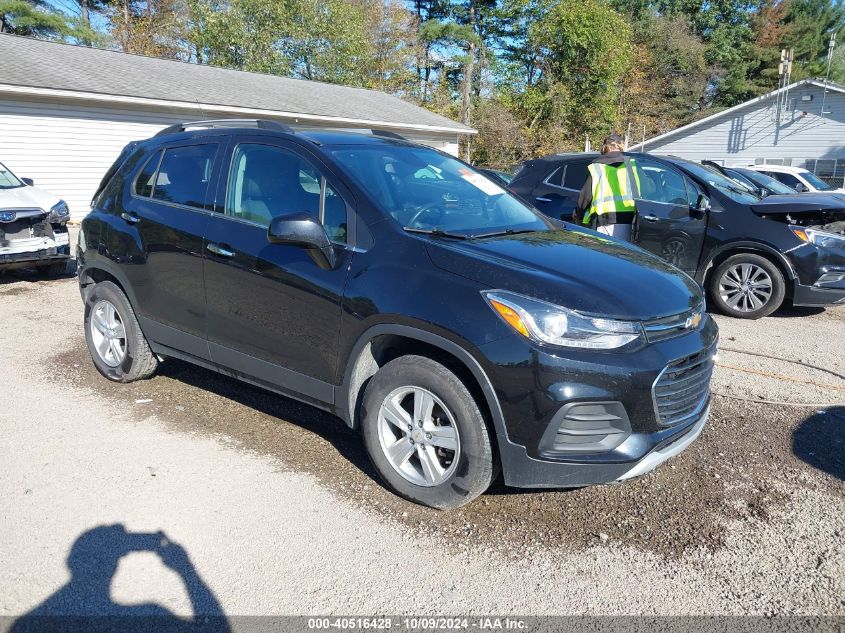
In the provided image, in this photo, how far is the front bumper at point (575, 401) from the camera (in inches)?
118

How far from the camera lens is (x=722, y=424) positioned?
4.49 metres

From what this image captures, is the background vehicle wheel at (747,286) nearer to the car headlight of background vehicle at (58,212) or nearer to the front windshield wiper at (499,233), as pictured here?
the front windshield wiper at (499,233)

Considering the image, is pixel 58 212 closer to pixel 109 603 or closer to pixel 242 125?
pixel 242 125

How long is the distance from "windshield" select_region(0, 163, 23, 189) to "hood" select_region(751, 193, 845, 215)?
9.55 meters

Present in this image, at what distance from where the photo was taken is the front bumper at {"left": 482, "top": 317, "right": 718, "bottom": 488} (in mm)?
2986

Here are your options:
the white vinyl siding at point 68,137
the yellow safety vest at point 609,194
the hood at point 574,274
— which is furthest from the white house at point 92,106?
the hood at point 574,274

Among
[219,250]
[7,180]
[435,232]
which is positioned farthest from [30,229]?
[435,232]

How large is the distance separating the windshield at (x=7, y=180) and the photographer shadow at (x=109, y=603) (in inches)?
316

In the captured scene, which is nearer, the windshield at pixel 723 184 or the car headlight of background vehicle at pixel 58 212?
the windshield at pixel 723 184

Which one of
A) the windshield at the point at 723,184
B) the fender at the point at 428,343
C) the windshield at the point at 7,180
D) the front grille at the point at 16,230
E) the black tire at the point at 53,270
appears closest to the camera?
the fender at the point at 428,343

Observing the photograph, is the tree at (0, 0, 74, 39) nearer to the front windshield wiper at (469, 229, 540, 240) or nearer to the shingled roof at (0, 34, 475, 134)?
the shingled roof at (0, 34, 475, 134)

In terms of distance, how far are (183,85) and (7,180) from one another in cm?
1146

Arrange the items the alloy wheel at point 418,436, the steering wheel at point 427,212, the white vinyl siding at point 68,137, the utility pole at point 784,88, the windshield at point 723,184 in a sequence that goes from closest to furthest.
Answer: the alloy wheel at point 418,436 < the steering wheel at point 427,212 < the windshield at point 723,184 < the white vinyl siding at point 68,137 < the utility pole at point 784,88

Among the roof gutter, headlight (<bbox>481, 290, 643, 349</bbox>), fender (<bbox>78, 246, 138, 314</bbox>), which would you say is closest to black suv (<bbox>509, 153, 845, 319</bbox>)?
headlight (<bbox>481, 290, 643, 349</bbox>)
